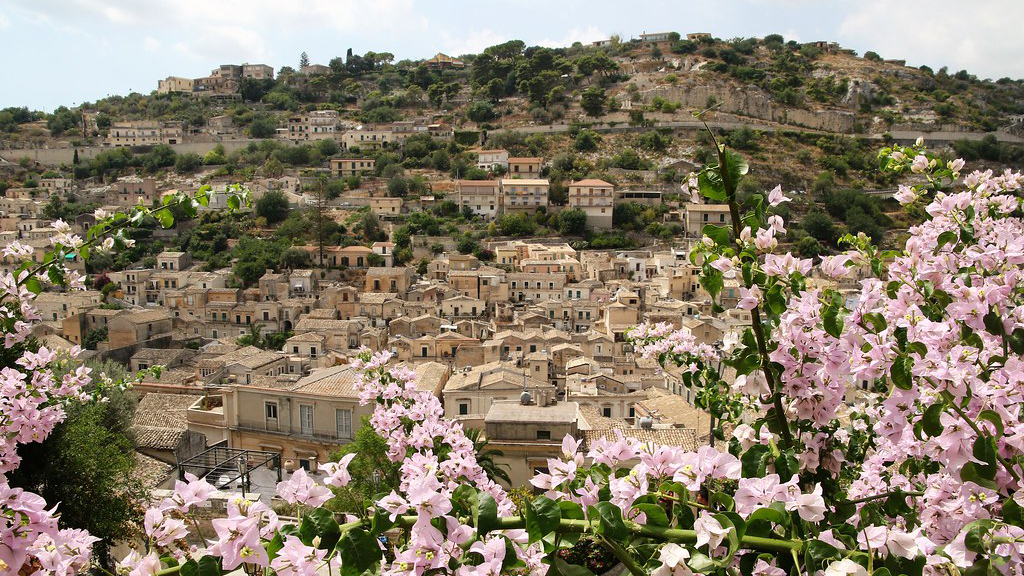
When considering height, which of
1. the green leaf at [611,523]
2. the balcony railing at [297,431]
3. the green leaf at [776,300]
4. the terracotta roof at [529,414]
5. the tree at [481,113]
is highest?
the tree at [481,113]

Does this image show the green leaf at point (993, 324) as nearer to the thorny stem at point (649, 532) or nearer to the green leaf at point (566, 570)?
the thorny stem at point (649, 532)

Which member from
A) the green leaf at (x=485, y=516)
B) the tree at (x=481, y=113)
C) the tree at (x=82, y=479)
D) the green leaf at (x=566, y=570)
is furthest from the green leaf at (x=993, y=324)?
the tree at (x=481, y=113)

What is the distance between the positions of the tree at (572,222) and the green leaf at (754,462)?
46.1 metres

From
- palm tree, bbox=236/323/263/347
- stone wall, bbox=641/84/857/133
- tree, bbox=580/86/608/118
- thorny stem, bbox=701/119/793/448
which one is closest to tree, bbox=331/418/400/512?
thorny stem, bbox=701/119/793/448

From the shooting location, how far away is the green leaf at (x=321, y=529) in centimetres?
169

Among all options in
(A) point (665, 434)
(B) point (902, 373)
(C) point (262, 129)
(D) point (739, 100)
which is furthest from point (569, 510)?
(D) point (739, 100)

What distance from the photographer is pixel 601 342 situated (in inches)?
1086

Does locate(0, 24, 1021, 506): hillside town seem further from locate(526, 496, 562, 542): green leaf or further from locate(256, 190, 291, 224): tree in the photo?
locate(526, 496, 562, 542): green leaf

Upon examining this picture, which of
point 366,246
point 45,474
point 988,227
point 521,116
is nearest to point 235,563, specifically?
point 988,227

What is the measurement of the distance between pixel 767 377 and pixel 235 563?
56.3 inches

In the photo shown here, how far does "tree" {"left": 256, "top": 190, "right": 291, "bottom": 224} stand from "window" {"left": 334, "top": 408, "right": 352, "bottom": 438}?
3888cm

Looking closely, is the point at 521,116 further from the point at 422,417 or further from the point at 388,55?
the point at 422,417

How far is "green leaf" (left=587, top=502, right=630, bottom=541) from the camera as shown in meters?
1.64

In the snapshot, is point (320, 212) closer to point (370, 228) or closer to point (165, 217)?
point (370, 228)
